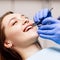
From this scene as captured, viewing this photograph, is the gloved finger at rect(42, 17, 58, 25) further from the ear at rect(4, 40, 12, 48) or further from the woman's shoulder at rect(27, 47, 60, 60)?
the ear at rect(4, 40, 12, 48)

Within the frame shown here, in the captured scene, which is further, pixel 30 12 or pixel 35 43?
pixel 30 12

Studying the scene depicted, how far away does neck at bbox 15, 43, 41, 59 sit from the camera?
1.33 metres

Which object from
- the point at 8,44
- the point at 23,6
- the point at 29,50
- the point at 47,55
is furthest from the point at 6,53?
the point at 23,6

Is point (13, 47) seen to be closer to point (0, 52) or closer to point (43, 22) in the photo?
point (0, 52)

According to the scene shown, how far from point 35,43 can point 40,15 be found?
7.9 inches

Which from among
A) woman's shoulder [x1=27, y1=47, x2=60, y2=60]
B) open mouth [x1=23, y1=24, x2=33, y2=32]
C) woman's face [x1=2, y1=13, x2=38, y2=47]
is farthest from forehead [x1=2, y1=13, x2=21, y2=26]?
woman's shoulder [x1=27, y1=47, x2=60, y2=60]

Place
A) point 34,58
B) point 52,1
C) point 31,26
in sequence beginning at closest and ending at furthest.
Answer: point 34,58 → point 31,26 → point 52,1

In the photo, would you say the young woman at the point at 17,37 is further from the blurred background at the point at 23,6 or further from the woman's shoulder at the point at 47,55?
the blurred background at the point at 23,6

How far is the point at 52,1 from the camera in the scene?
167 cm

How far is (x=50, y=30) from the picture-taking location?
1.25 m

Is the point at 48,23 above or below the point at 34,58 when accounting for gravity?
above

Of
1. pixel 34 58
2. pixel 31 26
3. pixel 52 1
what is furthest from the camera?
pixel 52 1

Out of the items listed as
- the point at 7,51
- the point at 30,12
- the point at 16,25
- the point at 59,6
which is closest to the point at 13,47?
the point at 7,51

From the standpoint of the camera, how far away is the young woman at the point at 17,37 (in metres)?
1.30
